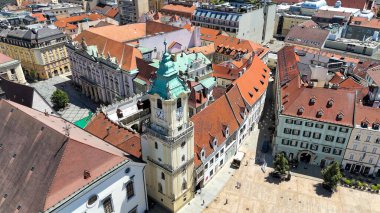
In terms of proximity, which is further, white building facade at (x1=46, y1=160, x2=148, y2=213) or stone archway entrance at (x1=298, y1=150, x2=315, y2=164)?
stone archway entrance at (x1=298, y1=150, x2=315, y2=164)

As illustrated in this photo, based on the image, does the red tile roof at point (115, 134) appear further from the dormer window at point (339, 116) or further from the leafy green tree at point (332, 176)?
the dormer window at point (339, 116)

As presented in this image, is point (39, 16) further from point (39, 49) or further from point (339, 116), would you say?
point (339, 116)

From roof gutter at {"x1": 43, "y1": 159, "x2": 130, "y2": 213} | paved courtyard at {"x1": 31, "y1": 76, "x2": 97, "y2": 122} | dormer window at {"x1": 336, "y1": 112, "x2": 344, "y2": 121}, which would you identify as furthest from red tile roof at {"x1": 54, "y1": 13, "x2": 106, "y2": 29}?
dormer window at {"x1": 336, "y1": 112, "x2": 344, "y2": 121}

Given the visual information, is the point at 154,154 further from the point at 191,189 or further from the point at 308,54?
the point at 308,54

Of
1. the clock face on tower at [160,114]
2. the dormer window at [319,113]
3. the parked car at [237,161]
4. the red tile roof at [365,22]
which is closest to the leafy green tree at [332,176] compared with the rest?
the dormer window at [319,113]

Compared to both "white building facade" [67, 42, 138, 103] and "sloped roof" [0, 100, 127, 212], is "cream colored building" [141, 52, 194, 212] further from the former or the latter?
"white building facade" [67, 42, 138, 103]

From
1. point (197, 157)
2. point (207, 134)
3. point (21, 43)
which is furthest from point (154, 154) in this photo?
point (21, 43)
